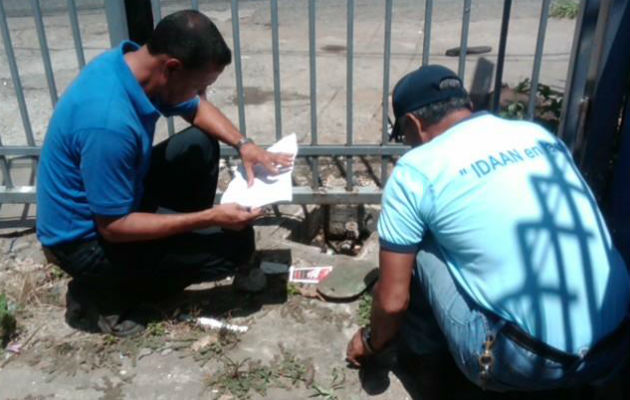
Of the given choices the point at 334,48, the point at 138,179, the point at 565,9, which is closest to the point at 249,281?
the point at 138,179

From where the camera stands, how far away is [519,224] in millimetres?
2086

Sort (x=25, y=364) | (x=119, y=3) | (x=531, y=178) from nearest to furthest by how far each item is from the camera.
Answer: (x=531, y=178), (x=25, y=364), (x=119, y=3)

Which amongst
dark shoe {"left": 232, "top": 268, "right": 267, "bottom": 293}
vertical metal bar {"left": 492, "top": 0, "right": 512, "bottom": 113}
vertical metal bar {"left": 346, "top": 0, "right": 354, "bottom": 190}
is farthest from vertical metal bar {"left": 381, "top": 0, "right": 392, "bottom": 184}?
dark shoe {"left": 232, "top": 268, "right": 267, "bottom": 293}

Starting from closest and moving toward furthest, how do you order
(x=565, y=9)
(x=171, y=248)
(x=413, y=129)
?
(x=413, y=129) → (x=171, y=248) → (x=565, y=9)

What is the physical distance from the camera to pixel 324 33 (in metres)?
7.09

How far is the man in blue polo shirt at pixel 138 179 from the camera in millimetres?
2404

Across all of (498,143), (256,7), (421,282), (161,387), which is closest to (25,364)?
(161,387)

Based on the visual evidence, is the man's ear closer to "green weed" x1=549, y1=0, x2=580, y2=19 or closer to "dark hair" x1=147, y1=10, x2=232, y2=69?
"dark hair" x1=147, y1=10, x2=232, y2=69

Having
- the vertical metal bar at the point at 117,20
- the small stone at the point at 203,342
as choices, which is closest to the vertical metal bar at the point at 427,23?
the vertical metal bar at the point at 117,20

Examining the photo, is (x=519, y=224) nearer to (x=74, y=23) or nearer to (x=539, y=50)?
(x=539, y=50)

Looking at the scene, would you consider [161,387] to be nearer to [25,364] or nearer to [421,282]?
[25,364]

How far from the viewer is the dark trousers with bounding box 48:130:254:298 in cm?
273

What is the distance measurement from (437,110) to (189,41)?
86 cm

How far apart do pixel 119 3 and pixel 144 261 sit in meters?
1.36
